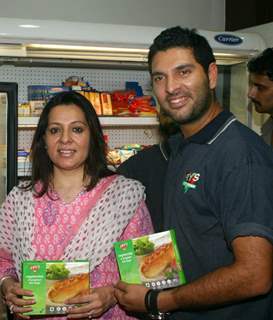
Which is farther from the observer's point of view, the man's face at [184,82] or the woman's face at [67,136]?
the woman's face at [67,136]

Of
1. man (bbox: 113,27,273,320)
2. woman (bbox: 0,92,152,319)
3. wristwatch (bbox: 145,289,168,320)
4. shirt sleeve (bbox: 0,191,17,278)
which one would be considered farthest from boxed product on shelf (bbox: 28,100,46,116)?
wristwatch (bbox: 145,289,168,320)

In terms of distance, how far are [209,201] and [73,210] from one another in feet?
2.05

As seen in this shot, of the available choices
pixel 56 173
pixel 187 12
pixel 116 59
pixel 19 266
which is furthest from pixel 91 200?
pixel 187 12

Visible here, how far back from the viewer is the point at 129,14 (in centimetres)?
351

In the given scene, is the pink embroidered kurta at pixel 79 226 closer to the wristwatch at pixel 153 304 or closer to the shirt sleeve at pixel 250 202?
the wristwatch at pixel 153 304

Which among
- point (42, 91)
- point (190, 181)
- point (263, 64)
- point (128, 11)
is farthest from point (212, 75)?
point (128, 11)

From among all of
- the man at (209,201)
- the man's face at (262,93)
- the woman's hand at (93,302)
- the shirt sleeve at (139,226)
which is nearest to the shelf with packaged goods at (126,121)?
the man's face at (262,93)

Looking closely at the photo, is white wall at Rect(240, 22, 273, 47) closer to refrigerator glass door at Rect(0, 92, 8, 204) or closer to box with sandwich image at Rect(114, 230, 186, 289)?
refrigerator glass door at Rect(0, 92, 8, 204)

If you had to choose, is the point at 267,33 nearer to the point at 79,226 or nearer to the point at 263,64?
the point at 263,64

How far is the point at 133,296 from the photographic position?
1.55 meters

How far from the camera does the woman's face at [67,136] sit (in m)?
1.83

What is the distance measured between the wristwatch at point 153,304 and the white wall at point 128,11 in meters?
2.38

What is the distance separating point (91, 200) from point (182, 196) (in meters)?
0.46

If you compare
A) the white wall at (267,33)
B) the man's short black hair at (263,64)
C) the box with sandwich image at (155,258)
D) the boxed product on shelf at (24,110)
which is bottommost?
the box with sandwich image at (155,258)
